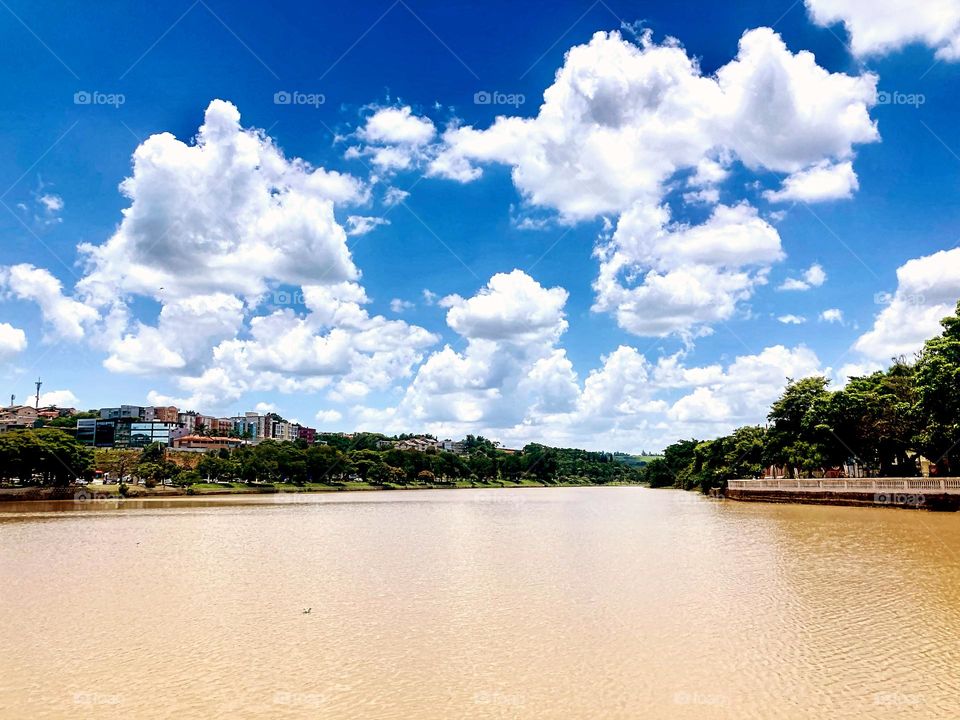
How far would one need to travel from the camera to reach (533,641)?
1166cm

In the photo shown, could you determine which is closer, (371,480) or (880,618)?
(880,618)

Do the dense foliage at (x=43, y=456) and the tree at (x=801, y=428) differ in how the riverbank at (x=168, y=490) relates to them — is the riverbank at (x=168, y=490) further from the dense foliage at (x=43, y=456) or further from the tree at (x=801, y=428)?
the tree at (x=801, y=428)

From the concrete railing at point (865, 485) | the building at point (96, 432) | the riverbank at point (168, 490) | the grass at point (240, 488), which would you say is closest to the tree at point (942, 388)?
the concrete railing at point (865, 485)

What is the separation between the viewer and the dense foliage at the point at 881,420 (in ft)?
117

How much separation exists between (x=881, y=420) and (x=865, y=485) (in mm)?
7527

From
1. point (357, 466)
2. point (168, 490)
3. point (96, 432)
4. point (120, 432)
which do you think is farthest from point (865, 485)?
point (96, 432)

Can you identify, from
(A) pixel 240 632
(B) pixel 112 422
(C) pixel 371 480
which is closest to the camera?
(A) pixel 240 632

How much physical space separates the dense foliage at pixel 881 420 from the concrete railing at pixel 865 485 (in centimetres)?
218

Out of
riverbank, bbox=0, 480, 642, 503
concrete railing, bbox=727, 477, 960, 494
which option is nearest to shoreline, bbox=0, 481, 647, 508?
riverbank, bbox=0, 480, 642, 503

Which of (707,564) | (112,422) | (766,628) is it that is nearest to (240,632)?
(766,628)

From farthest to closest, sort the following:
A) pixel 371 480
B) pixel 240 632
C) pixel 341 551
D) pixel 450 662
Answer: pixel 371 480
pixel 341 551
pixel 240 632
pixel 450 662

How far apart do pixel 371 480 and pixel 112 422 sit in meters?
102

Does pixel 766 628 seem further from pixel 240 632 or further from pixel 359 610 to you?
pixel 240 632

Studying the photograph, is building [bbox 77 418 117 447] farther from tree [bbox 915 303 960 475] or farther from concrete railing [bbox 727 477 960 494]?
tree [bbox 915 303 960 475]
